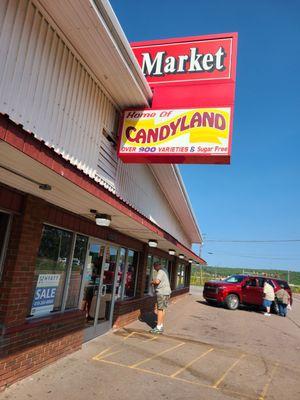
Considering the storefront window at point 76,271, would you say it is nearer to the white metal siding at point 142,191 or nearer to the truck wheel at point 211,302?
the white metal siding at point 142,191

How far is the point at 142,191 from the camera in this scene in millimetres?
10180

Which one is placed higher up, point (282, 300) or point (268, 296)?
point (268, 296)

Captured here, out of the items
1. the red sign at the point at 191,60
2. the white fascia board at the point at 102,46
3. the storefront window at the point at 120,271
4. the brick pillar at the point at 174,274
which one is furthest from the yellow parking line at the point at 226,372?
the brick pillar at the point at 174,274

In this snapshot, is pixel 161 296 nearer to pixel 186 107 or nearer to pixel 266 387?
pixel 266 387

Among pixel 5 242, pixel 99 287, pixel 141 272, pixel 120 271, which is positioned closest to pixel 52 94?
pixel 5 242

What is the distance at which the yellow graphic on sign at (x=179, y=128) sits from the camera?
6.48 m

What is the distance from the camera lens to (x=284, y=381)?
6816 mm

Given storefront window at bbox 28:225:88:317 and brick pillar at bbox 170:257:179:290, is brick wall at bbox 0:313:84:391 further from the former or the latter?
brick pillar at bbox 170:257:179:290

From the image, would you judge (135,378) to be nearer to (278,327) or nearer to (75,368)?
(75,368)

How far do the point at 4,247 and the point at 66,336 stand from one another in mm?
2329

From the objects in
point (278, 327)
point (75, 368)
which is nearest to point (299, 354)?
point (278, 327)

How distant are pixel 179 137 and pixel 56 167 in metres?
3.27

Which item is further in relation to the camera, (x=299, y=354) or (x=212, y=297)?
(x=212, y=297)

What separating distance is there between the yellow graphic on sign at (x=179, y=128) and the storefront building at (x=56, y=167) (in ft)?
1.62
